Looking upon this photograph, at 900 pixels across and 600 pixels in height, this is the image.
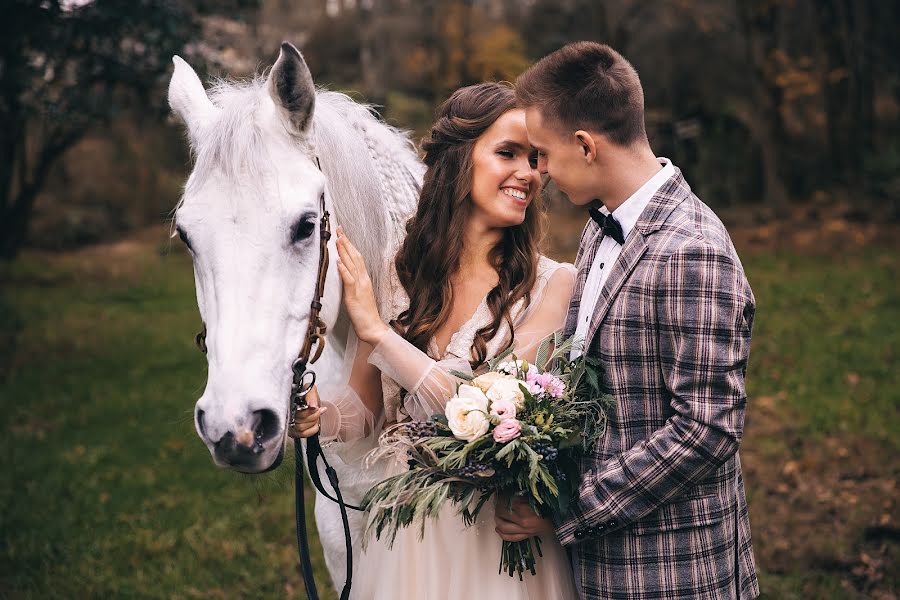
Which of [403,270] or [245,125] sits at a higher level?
[245,125]

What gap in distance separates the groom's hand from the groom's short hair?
36.7 inches

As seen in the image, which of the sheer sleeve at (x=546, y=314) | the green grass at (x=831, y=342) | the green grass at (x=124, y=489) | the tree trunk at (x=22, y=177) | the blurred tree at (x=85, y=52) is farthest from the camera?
the tree trunk at (x=22, y=177)

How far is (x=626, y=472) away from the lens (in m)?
1.76

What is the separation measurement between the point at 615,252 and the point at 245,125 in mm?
970

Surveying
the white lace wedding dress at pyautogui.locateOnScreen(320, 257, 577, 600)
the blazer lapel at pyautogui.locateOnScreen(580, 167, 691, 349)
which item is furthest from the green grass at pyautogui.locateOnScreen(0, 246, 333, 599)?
the blazer lapel at pyautogui.locateOnScreen(580, 167, 691, 349)

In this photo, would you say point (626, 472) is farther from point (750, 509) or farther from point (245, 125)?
point (750, 509)

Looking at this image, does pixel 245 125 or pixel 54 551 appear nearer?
pixel 245 125

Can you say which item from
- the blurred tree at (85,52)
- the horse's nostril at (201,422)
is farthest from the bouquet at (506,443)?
the blurred tree at (85,52)

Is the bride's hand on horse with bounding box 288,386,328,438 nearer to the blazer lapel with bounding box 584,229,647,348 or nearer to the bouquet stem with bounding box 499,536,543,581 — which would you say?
the bouquet stem with bounding box 499,536,543,581

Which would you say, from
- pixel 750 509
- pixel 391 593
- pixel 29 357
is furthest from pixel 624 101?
pixel 29 357

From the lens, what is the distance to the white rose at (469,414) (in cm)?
175

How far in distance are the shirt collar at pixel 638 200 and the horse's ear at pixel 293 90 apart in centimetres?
81

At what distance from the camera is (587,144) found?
189cm

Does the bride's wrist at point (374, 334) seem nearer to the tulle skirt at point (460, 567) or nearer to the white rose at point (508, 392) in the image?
the white rose at point (508, 392)
